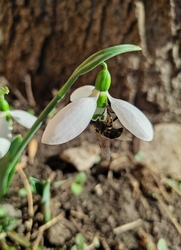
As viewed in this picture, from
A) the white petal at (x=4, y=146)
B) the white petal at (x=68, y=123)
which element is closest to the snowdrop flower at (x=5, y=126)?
the white petal at (x=4, y=146)

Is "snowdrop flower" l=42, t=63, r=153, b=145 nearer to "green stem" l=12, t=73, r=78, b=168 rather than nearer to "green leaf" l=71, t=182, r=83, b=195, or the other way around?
"green stem" l=12, t=73, r=78, b=168

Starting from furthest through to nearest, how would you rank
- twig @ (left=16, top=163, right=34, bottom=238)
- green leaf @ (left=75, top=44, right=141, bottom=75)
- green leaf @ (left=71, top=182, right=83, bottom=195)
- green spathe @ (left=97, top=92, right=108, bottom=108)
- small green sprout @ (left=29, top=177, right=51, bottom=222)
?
green leaf @ (left=71, top=182, right=83, bottom=195), twig @ (left=16, top=163, right=34, bottom=238), small green sprout @ (left=29, top=177, right=51, bottom=222), green spathe @ (left=97, top=92, right=108, bottom=108), green leaf @ (left=75, top=44, right=141, bottom=75)

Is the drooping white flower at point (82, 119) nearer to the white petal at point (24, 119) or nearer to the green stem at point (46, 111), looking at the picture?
the green stem at point (46, 111)

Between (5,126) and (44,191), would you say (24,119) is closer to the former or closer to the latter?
(5,126)

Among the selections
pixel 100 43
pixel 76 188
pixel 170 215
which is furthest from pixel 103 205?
pixel 100 43

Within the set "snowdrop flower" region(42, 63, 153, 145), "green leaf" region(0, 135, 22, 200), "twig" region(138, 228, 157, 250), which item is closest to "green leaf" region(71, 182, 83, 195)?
"twig" region(138, 228, 157, 250)

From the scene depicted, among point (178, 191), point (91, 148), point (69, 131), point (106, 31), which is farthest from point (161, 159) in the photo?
point (69, 131)
